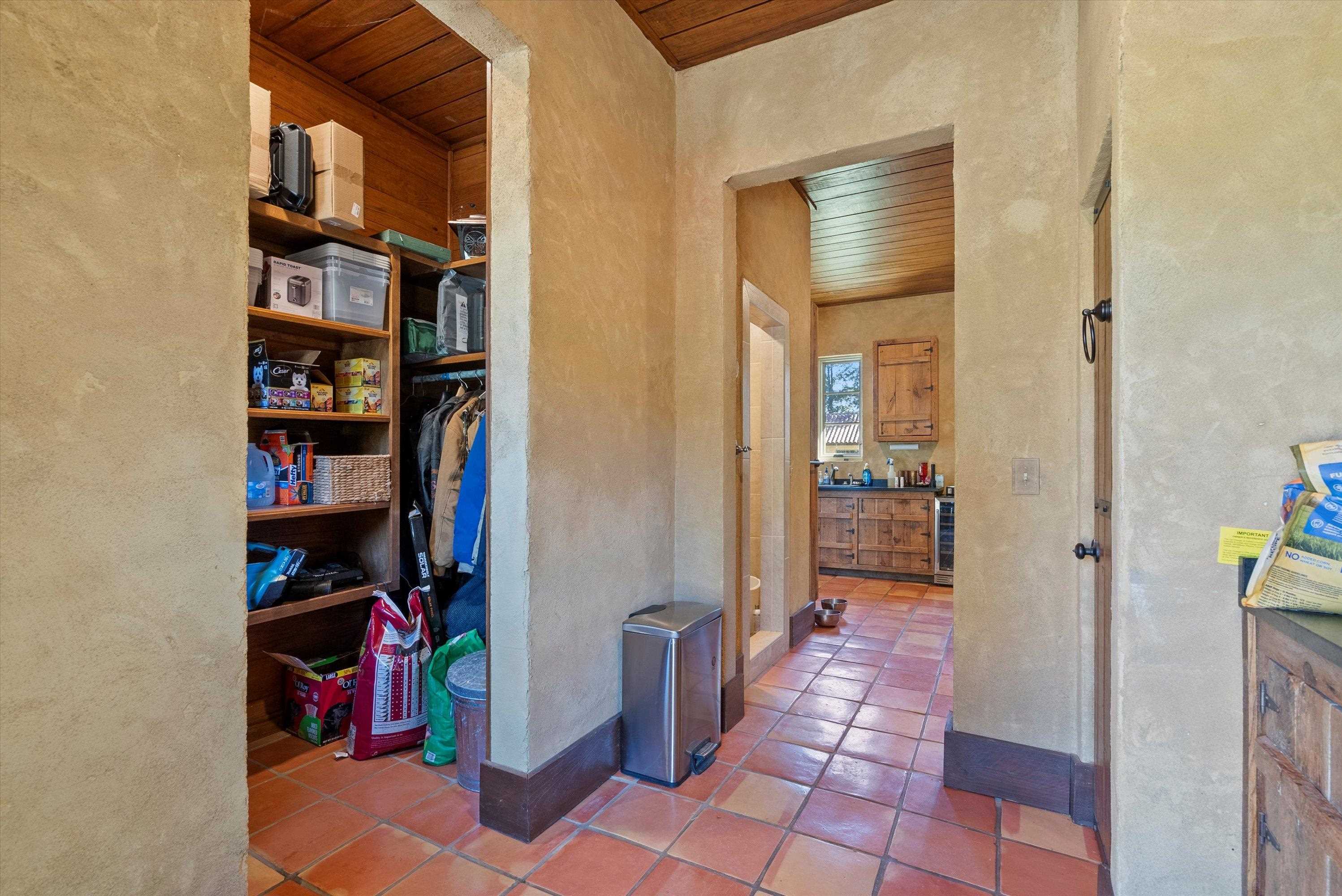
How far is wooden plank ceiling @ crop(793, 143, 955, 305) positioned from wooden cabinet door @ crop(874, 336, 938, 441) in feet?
1.75

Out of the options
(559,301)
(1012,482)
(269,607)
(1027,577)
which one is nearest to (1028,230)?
(1012,482)

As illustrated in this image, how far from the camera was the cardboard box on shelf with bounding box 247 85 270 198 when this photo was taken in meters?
2.10

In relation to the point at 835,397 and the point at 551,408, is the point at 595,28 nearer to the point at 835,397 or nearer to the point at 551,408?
the point at 551,408

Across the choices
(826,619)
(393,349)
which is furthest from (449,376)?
(826,619)

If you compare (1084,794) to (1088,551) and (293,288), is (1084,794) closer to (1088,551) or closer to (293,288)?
(1088,551)

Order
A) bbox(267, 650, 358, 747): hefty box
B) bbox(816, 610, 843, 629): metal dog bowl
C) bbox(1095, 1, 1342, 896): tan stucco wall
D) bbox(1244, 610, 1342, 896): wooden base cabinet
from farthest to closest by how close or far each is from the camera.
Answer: bbox(816, 610, 843, 629): metal dog bowl, bbox(267, 650, 358, 747): hefty box, bbox(1095, 1, 1342, 896): tan stucco wall, bbox(1244, 610, 1342, 896): wooden base cabinet

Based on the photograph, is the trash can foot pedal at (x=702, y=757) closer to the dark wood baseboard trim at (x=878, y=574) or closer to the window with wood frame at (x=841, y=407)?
the dark wood baseboard trim at (x=878, y=574)

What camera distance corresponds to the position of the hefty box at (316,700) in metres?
2.42

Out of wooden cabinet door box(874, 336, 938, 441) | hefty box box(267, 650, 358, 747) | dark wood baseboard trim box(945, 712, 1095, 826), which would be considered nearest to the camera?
dark wood baseboard trim box(945, 712, 1095, 826)

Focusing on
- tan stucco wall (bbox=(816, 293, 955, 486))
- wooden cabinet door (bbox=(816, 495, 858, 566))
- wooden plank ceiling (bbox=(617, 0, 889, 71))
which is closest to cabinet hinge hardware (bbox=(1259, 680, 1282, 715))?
wooden plank ceiling (bbox=(617, 0, 889, 71))

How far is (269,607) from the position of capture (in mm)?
2258

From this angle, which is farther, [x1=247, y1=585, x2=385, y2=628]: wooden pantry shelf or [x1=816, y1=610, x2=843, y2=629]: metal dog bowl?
[x1=816, y1=610, x2=843, y2=629]: metal dog bowl

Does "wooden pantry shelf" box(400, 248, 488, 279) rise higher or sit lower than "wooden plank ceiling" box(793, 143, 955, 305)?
lower

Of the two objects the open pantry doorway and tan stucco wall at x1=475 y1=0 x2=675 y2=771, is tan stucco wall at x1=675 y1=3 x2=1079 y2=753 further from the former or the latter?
the open pantry doorway
